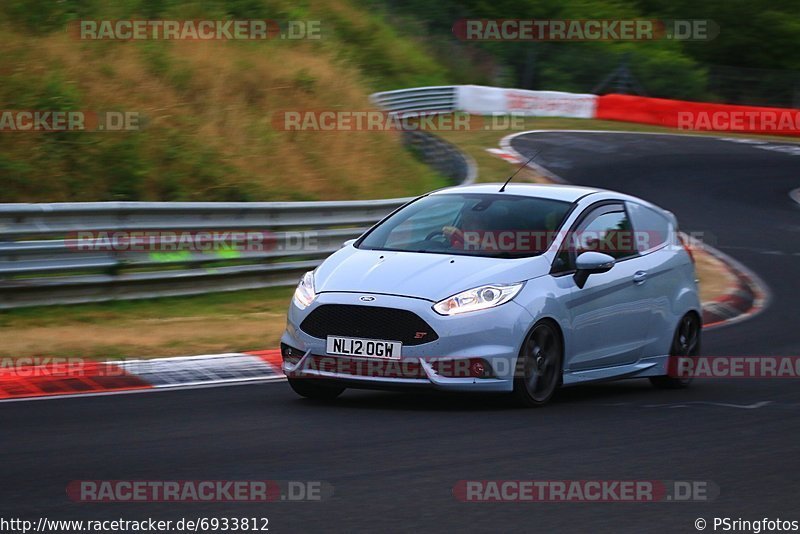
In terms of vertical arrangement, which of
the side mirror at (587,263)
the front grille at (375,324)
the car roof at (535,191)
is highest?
the car roof at (535,191)

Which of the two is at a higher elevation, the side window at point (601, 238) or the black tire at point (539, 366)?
the side window at point (601, 238)

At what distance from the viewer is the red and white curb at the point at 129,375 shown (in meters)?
8.92

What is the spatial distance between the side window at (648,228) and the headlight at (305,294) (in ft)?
9.26

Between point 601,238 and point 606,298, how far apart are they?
1.78ft

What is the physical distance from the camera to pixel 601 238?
948cm

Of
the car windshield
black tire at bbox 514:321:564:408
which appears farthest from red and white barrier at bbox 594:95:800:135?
black tire at bbox 514:321:564:408

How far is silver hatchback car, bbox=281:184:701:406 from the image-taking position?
26.3ft

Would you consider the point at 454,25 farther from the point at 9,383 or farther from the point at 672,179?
the point at 9,383

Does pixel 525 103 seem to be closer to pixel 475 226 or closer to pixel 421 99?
pixel 421 99

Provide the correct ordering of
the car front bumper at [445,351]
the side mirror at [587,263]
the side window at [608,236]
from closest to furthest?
the car front bumper at [445,351]
the side mirror at [587,263]
the side window at [608,236]

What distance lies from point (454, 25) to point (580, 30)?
8634mm

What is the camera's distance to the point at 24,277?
41.0ft

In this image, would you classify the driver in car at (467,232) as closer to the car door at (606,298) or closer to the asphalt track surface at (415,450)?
the car door at (606,298)

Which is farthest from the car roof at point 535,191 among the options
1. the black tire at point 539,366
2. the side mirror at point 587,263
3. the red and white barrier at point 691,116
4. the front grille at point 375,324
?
the red and white barrier at point 691,116
